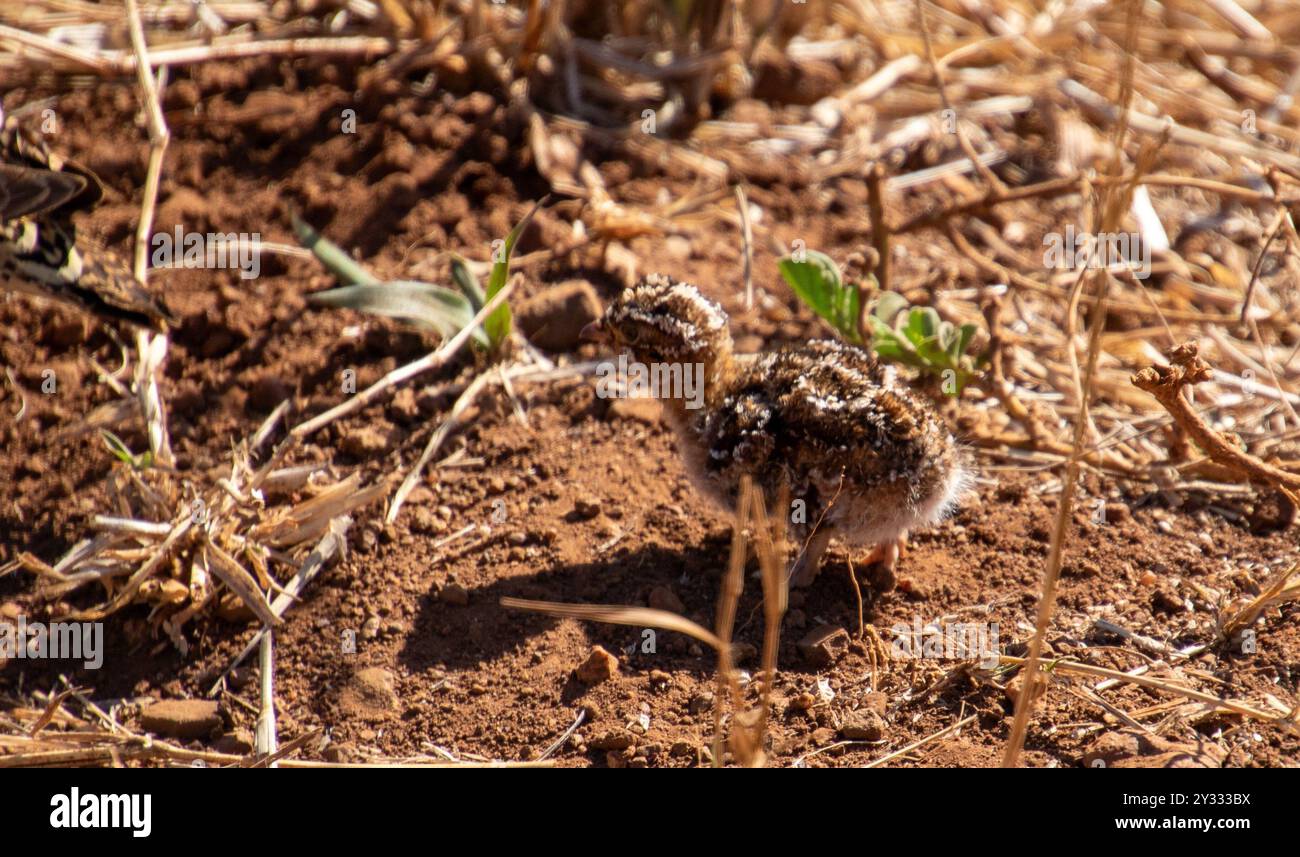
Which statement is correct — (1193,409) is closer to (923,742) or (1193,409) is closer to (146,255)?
(923,742)

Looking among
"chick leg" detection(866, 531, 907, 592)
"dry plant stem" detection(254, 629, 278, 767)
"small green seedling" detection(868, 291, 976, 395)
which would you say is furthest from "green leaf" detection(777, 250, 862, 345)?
"dry plant stem" detection(254, 629, 278, 767)

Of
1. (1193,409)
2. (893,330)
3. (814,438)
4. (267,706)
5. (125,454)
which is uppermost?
(893,330)

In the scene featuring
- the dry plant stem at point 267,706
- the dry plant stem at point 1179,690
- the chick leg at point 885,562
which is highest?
the chick leg at point 885,562

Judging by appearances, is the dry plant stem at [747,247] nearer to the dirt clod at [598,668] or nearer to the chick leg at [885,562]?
the chick leg at [885,562]

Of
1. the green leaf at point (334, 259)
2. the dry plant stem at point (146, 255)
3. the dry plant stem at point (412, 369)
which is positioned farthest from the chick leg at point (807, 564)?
the dry plant stem at point (146, 255)

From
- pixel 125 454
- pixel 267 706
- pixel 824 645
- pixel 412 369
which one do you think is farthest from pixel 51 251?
pixel 824 645

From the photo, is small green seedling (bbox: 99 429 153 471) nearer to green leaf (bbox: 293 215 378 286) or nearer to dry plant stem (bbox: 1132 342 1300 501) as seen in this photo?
green leaf (bbox: 293 215 378 286)
